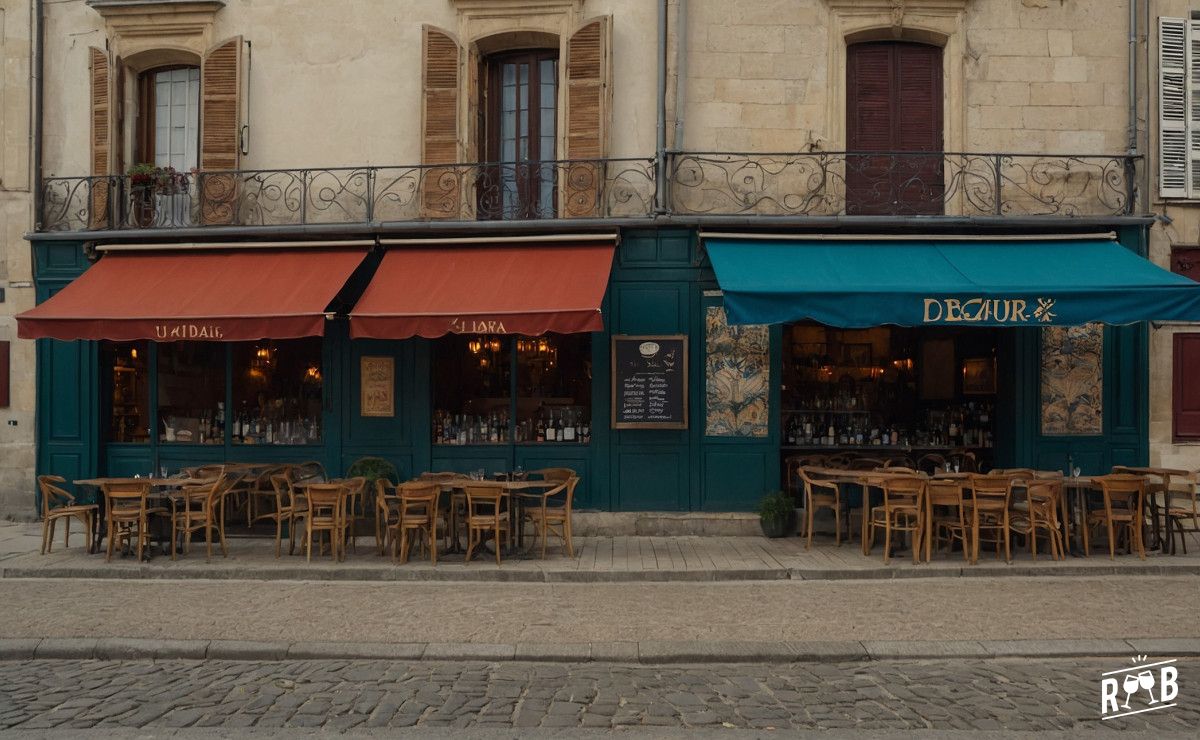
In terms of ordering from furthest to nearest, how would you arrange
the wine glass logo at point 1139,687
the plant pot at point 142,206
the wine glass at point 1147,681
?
the plant pot at point 142,206, the wine glass at point 1147,681, the wine glass logo at point 1139,687

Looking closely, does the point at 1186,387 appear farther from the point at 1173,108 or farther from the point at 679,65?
the point at 679,65

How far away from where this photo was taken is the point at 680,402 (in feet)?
36.8

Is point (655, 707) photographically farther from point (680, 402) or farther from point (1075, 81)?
point (1075, 81)

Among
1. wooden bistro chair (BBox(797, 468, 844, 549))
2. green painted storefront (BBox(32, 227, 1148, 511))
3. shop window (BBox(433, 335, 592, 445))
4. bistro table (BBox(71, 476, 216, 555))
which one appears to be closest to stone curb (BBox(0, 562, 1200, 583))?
bistro table (BBox(71, 476, 216, 555))

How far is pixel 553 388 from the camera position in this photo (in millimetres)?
11695

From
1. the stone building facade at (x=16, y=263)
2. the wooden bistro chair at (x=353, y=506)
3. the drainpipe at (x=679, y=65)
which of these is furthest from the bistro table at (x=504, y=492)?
the stone building facade at (x=16, y=263)

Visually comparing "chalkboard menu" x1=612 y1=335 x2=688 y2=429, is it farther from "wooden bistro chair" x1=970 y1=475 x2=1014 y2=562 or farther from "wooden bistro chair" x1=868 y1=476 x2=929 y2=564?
"wooden bistro chair" x1=970 y1=475 x2=1014 y2=562

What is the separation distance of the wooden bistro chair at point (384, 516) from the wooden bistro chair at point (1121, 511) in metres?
7.06

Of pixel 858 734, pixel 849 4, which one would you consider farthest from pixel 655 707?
pixel 849 4

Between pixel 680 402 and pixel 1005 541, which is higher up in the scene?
pixel 680 402

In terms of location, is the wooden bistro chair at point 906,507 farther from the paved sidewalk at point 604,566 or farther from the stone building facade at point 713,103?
the stone building facade at point 713,103

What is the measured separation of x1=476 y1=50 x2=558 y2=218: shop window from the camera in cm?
1176

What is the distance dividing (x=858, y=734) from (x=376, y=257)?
8.52m

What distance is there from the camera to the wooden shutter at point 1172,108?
11641 mm
